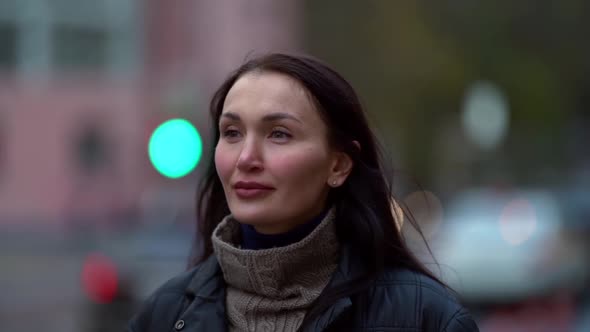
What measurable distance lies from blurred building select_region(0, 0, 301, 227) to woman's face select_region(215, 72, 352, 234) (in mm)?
30813

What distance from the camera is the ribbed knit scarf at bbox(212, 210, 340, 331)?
294 centimetres

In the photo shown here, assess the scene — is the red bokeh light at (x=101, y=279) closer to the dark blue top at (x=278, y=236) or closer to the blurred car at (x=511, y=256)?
the blurred car at (x=511, y=256)

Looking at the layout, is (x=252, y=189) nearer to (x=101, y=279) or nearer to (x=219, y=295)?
(x=219, y=295)

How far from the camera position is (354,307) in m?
2.92

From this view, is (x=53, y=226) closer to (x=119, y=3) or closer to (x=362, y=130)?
(x=119, y=3)

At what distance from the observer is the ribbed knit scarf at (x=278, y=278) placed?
2936 millimetres

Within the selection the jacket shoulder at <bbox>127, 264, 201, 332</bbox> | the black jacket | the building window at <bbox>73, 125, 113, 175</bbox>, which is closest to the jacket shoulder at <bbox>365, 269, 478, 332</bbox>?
the black jacket

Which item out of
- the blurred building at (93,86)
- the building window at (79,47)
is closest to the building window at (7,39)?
the blurred building at (93,86)

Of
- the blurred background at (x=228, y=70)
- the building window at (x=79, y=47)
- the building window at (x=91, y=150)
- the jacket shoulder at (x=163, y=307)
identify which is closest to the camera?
the jacket shoulder at (x=163, y=307)

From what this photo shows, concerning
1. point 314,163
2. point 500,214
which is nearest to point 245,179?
point 314,163

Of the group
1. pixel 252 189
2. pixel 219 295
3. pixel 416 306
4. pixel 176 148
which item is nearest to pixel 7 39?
pixel 176 148

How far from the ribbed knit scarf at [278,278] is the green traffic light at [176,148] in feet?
2.83

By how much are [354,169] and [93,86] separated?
109 feet

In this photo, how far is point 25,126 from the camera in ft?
115
